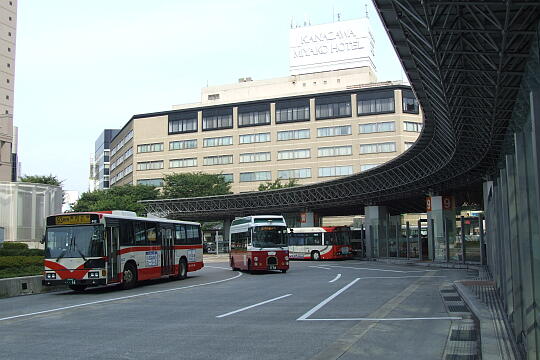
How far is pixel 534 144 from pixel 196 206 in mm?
76062

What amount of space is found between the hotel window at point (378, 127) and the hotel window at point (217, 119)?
81.8 feet

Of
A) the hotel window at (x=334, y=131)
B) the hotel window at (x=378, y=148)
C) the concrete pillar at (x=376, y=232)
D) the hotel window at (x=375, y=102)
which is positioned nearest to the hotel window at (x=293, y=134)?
the hotel window at (x=334, y=131)

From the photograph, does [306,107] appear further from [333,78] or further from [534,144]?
[534,144]

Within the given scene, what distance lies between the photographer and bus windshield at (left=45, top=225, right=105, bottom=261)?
2023 centimetres

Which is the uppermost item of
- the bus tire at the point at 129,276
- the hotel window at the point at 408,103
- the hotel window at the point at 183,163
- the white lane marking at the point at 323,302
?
the hotel window at the point at 408,103

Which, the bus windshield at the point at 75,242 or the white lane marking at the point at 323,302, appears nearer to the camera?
the white lane marking at the point at 323,302

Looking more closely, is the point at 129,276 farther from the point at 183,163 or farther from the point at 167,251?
the point at 183,163

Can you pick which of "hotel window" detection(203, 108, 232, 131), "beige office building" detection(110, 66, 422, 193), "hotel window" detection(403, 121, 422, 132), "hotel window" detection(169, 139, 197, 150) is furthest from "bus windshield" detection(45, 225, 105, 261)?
"hotel window" detection(169, 139, 197, 150)

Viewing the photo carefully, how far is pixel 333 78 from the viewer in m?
112

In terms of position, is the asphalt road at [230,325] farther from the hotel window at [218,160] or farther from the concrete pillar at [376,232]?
the hotel window at [218,160]

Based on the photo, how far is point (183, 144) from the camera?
10888 centimetres

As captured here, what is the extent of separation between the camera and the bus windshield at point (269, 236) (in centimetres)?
3047

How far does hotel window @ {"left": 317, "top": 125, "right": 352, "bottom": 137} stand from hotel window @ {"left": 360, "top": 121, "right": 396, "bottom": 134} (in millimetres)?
2367

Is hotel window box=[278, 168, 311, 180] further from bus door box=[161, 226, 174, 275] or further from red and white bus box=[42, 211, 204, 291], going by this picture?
red and white bus box=[42, 211, 204, 291]
